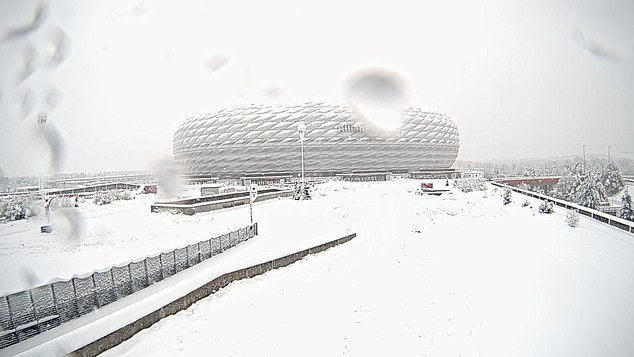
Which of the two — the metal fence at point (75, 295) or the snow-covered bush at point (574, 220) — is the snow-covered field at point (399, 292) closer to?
the snow-covered bush at point (574, 220)

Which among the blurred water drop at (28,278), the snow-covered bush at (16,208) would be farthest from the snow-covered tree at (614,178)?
the snow-covered bush at (16,208)

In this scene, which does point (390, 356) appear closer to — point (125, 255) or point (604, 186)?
point (604, 186)

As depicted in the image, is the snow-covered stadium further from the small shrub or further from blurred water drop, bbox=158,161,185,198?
the small shrub

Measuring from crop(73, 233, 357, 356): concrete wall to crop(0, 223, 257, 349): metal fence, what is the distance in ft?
2.30

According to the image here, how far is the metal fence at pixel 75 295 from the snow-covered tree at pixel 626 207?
7.72 meters

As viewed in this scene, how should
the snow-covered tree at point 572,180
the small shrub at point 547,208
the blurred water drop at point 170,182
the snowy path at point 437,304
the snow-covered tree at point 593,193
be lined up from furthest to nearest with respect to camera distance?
the blurred water drop at point 170,182 < the small shrub at point 547,208 < the snow-covered tree at point 572,180 < the snow-covered tree at point 593,193 < the snowy path at point 437,304

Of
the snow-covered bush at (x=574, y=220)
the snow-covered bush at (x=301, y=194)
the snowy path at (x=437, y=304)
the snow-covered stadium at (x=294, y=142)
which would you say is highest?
the snow-covered stadium at (x=294, y=142)

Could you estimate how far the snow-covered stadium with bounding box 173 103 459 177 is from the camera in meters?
56.0

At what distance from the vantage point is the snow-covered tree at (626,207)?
5.14 metres

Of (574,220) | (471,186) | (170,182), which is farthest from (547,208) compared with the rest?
(170,182)

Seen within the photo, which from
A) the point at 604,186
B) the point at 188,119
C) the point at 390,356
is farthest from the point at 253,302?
the point at 188,119

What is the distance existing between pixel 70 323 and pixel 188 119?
210ft

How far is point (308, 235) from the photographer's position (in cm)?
1283

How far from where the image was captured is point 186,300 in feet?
23.9
